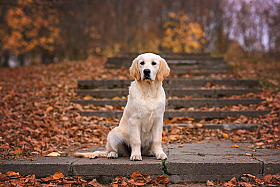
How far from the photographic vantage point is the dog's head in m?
3.16

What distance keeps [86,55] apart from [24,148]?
1215cm

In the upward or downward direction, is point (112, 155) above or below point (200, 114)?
below

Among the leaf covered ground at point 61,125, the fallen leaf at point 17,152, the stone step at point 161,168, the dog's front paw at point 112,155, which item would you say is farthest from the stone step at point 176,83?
the stone step at point 161,168

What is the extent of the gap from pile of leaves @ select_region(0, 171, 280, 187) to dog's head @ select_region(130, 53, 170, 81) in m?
1.21

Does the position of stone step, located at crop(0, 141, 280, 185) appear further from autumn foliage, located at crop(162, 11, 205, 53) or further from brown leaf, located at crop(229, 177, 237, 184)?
autumn foliage, located at crop(162, 11, 205, 53)

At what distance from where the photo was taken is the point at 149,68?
3.15 meters

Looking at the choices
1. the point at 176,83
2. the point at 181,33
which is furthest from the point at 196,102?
the point at 181,33

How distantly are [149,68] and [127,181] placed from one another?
139cm

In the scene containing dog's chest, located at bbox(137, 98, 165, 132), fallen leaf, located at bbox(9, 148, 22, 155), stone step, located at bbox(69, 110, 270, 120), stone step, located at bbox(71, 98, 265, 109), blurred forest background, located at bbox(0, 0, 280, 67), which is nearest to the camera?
dog's chest, located at bbox(137, 98, 165, 132)

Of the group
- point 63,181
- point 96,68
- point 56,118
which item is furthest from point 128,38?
point 63,181

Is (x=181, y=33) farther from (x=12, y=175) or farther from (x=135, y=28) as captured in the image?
(x=12, y=175)

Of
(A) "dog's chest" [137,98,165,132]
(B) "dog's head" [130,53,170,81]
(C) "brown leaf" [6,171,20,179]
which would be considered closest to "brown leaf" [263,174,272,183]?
(A) "dog's chest" [137,98,165,132]

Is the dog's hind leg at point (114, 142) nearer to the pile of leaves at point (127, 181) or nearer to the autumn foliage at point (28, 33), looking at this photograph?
the pile of leaves at point (127, 181)

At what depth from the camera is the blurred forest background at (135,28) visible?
1514cm
